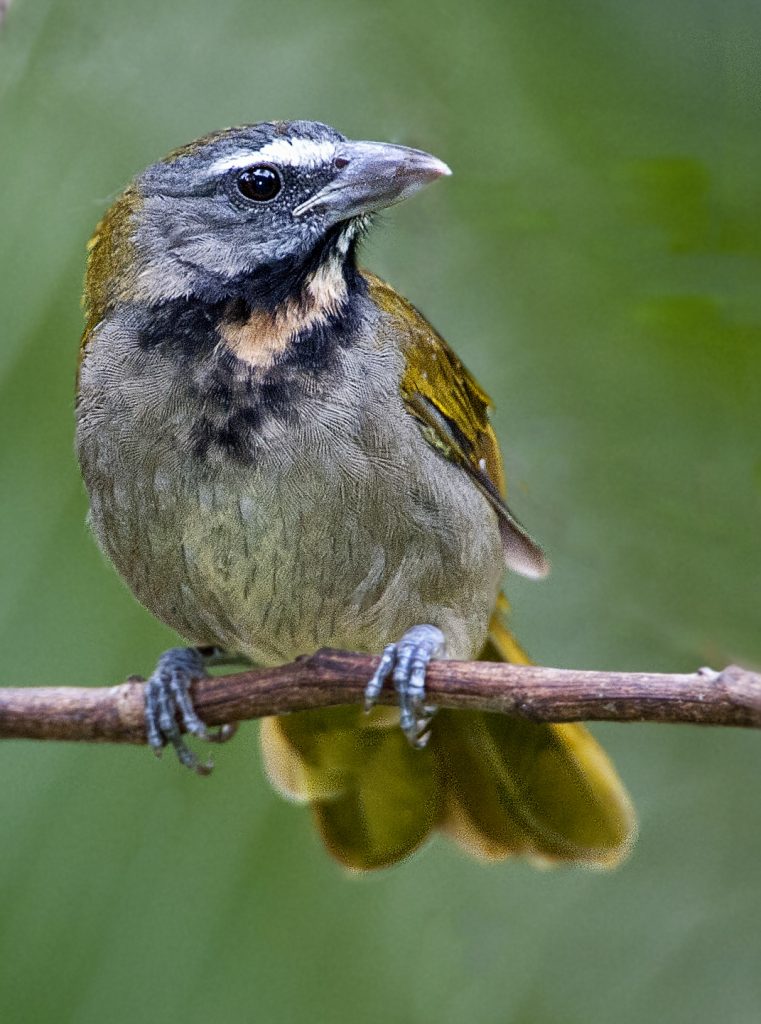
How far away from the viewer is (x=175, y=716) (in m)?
4.07

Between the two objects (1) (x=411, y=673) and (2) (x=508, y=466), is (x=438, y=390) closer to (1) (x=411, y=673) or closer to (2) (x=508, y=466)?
(2) (x=508, y=466)

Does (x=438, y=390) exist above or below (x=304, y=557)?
above

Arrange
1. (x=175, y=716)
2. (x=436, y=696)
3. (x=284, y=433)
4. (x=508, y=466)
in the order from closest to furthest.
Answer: (x=436, y=696) → (x=284, y=433) → (x=175, y=716) → (x=508, y=466)

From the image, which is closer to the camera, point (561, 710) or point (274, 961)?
point (561, 710)

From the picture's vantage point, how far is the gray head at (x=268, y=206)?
3924mm

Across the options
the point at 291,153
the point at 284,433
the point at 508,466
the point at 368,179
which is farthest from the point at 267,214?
the point at 508,466

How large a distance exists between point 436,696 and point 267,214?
1431mm

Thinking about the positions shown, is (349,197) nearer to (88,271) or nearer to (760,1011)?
(88,271)

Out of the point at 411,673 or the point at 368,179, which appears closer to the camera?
→ the point at 411,673

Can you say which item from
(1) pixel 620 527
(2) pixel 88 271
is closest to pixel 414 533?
(1) pixel 620 527

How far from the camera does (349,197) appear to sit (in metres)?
3.96

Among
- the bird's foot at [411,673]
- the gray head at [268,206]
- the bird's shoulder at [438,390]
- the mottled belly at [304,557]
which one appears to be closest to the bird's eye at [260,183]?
the gray head at [268,206]

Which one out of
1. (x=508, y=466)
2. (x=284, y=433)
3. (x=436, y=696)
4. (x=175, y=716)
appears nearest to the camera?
(x=436, y=696)

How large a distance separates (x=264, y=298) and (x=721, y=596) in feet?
5.19
